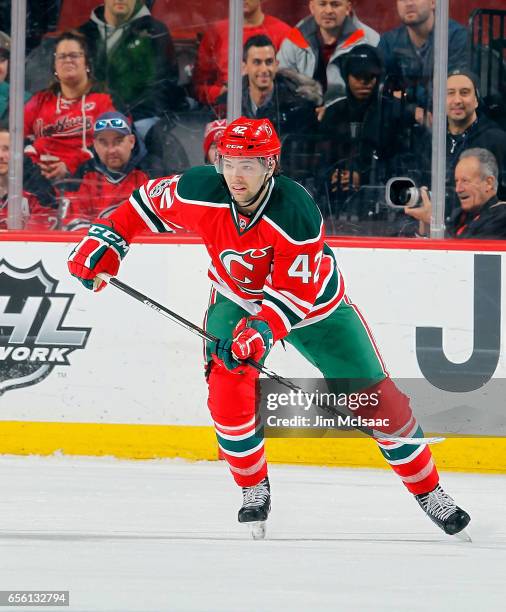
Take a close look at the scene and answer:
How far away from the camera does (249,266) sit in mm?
3727

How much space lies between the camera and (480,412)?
4.96m

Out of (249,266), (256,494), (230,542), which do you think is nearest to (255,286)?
(249,266)

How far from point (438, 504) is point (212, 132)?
6.48 ft

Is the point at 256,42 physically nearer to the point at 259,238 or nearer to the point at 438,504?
the point at 259,238

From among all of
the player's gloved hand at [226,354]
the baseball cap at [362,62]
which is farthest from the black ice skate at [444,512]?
the baseball cap at [362,62]

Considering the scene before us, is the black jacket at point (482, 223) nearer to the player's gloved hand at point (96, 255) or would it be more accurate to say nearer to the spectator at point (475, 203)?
the spectator at point (475, 203)

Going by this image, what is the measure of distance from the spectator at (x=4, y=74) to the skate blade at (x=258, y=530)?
2242 mm

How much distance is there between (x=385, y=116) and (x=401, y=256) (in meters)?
0.58

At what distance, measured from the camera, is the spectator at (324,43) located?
5.06 metres

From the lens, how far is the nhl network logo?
502cm

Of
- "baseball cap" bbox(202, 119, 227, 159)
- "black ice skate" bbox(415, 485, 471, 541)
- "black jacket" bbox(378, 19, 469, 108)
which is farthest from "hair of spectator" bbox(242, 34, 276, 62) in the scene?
"black ice skate" bbox(415, 485, 471, 541)

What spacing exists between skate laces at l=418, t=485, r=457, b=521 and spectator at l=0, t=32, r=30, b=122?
96.3 inches
